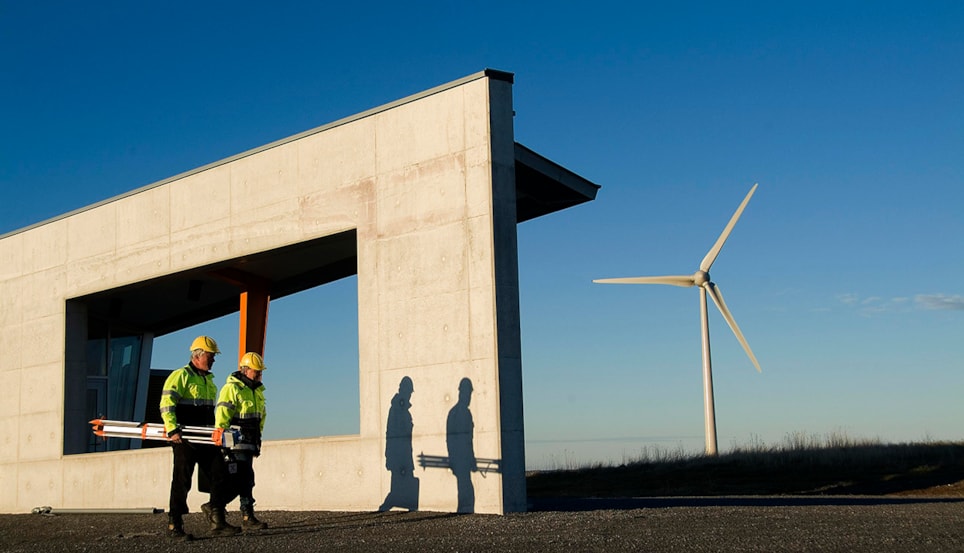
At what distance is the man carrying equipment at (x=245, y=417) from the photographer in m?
11.1

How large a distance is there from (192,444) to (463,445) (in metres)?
3.10

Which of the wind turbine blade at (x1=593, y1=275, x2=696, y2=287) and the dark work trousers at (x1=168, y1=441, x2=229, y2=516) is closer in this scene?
the dark work trousers at (x1=168, y1=441, x2=229, y2=516)

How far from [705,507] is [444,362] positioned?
3.54m

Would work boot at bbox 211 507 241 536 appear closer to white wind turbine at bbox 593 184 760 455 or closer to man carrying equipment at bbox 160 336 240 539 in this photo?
man carrying equipment at bbox 160 336 240 539

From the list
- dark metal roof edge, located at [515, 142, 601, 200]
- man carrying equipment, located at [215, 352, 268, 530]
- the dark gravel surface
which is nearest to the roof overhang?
dark metal roof edge, located at [515, 142, 601, 200]

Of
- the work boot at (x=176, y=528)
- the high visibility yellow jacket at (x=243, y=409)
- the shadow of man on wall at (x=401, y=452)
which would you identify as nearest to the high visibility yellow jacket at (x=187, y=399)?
the high visibility yellow jacket at (x=243, y=409)

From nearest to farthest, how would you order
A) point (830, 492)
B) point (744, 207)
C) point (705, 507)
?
point (705, 507) < point (830, 492) < point (744, 207)

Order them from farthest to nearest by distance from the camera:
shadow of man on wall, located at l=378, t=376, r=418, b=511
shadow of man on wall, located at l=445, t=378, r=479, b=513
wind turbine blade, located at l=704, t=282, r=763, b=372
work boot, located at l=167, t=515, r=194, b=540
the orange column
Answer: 1. wind turbine blade, located at l=704, t=282, r=763, b=372
2. the orange column
3. shadow of man on wall, located at l=378, t=376, r=418, b=511
4. shadow of man on wall, located at l=445, t=378, r=479, b=513
5. work boot, located at l=167, t=515, r=194, b=540

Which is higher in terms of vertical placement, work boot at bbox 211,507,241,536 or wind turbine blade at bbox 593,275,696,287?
wind turbine blade at bbox 593,275,696,287

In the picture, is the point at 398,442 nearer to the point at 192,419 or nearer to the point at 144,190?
the point at 192,419

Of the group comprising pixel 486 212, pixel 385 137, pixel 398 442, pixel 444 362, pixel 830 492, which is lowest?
pixel 830 492

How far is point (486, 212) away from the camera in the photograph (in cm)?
1238

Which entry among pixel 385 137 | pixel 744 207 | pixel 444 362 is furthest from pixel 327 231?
pixel 744 207

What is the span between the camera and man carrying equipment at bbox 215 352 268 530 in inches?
439
